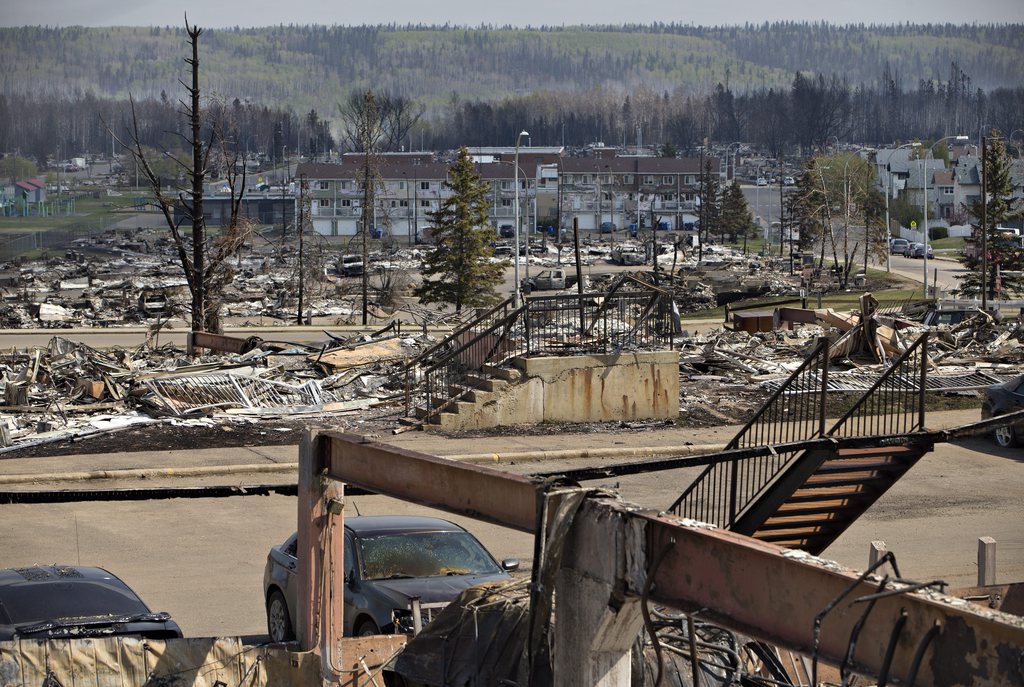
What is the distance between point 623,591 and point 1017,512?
1373 cm

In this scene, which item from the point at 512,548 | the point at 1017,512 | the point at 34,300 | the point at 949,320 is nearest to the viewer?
the point at 512,548

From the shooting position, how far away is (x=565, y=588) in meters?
7.25

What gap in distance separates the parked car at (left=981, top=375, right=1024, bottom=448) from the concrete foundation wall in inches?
237

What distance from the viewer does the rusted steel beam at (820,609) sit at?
16.7ft

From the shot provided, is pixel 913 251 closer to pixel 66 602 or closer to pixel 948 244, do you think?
pixel 948 244

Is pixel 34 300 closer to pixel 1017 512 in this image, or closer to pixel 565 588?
pixel 1017 512

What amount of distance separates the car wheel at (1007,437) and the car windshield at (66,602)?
17.1 metres

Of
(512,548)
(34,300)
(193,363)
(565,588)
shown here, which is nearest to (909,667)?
(565,588)

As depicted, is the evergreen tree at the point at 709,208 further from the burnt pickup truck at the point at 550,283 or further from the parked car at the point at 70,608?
the parked car at the point at 70,608

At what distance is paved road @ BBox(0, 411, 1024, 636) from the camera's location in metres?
15.0

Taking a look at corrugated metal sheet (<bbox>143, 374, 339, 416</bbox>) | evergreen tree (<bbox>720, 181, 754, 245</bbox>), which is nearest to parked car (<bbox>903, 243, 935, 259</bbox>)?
evergreen tree (<bbox>720, 181, 754, 245</bbox>)

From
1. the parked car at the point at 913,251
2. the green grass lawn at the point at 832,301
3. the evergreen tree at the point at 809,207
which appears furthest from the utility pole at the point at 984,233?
the parked car at the point at 913,251

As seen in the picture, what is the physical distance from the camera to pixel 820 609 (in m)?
5.84

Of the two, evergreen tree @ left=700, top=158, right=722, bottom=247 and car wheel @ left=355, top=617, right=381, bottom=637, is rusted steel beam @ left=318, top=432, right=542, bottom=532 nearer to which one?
car wheel @ left=355, top=617, right=381, bottom=637
